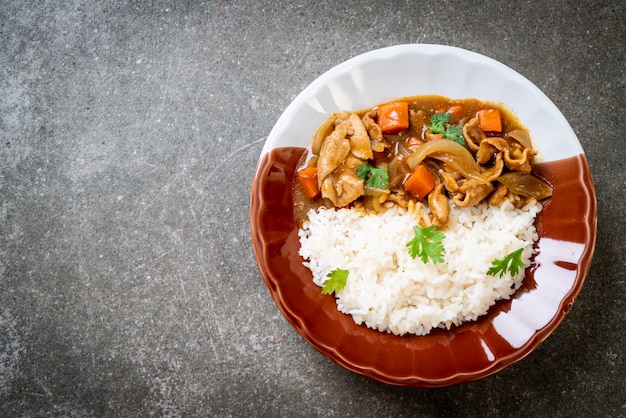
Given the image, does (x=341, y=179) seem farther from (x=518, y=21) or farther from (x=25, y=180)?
(x=25, y=180)

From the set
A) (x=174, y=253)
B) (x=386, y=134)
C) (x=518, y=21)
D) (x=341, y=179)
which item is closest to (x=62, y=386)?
(x=174, y=253)

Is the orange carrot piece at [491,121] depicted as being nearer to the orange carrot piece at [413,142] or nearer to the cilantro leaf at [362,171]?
the orange carrot piece at [413,142]

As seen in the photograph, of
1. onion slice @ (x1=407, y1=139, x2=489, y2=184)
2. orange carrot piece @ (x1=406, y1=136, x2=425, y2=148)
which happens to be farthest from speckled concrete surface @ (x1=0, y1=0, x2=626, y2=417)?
onion slice @ (x1=407, y1=139, x2=489, y2=184)

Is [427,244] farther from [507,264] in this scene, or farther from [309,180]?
[309,180]

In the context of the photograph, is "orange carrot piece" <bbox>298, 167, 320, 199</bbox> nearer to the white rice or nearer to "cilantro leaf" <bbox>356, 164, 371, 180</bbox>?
the white rice

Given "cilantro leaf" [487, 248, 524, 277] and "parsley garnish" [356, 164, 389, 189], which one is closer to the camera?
"cilantro leaf" [487, 248, 524, 277]
